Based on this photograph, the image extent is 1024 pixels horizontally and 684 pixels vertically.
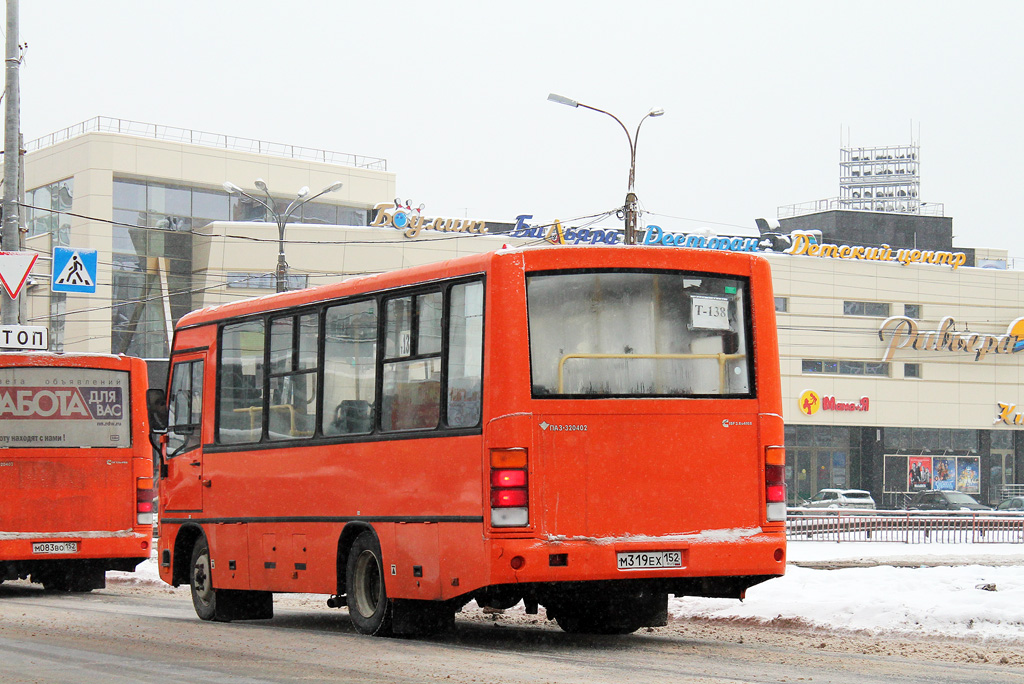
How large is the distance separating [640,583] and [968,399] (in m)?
62.2

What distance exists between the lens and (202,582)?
1424 centimetres

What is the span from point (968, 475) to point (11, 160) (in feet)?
179

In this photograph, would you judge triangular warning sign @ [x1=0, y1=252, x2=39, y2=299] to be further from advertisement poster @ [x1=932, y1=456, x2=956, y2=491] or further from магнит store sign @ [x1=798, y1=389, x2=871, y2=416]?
advertisement poster @ [x1=932, y1=456, x2=956, y2=491]

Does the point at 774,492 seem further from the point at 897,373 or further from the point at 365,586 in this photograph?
the point at 897,373

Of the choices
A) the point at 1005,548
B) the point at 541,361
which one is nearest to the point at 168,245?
the point at 1005,548

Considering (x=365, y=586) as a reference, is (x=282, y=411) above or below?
above

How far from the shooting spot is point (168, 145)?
211 ft

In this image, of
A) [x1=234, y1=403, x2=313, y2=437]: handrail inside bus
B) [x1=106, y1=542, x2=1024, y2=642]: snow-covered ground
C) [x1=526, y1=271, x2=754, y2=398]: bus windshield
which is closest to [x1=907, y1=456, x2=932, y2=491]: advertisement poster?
[x1=106, y1=542, x2=1024, y2=642]: snow-covered ground

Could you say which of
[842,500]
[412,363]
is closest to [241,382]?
[412,363]

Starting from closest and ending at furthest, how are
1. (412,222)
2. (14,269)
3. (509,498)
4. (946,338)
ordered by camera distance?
(509,498) → (14,269) → (412,222) → (946,338)

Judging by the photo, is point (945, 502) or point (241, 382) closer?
point (241, 382)

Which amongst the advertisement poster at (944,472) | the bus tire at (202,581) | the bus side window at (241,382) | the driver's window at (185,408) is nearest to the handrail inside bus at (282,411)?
the bus side window at (241,382)

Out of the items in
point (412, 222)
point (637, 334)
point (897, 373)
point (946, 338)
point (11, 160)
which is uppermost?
point (412, 222)

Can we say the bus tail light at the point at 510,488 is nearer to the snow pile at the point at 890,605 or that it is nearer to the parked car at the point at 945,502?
the snow pile at the point at 890,605
